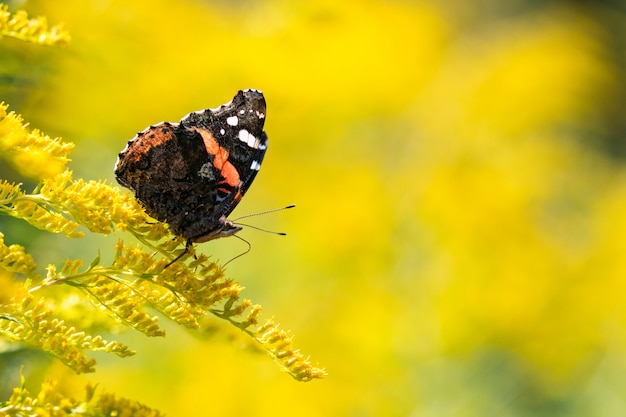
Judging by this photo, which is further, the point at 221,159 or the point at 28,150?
the point at 221,159

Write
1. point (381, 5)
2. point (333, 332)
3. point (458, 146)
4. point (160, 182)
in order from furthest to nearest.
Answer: point (381, 5) < point (458, 146) < point (333, 332) < point (160, 182)

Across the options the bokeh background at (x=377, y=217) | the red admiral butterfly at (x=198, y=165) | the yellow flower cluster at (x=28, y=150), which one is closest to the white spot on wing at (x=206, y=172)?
the red admiral butterfly at (x=198, y=165)

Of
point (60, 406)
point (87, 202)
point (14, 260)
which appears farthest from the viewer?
point (87, 202)

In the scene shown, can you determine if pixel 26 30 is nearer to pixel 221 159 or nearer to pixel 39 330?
pixel 39 330

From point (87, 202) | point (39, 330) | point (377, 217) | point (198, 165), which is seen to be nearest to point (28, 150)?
point (87, 202)

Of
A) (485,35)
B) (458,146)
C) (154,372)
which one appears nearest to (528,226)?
(458,146)

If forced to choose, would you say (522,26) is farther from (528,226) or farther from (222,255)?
(222,255)

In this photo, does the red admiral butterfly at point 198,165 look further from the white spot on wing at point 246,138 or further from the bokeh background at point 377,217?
the bokeh background at point 377,217
